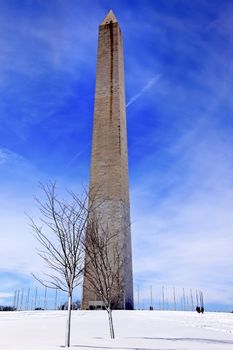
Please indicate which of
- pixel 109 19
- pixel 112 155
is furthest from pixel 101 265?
pixel 109 19

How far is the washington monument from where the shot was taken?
1102 inches

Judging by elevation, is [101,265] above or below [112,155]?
below

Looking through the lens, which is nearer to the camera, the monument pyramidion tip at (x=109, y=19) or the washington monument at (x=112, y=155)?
the washington monument at (x=112, y=155)

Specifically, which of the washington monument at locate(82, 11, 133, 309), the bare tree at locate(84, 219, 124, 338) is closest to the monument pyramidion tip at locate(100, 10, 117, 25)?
the washington monument at locate(82, 11, 133, 309)

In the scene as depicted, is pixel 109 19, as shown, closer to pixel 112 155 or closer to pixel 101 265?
pixel 112 155

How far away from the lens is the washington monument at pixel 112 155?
27984mm

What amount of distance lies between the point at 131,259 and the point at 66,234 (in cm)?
2050

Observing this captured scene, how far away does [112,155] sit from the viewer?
29.2 m

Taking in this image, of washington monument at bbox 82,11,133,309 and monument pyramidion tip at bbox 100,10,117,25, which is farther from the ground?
monument pyramidion tip at bbox 100,10,117,25

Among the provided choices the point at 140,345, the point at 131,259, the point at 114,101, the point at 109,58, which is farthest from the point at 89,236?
the point at 109,58

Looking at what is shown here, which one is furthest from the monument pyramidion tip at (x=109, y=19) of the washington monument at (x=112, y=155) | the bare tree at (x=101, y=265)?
the bare tree at (x=101, y=265)

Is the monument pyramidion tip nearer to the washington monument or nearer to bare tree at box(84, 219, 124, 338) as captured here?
the washington monument

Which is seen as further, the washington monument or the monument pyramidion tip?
the monument pyramidion tip

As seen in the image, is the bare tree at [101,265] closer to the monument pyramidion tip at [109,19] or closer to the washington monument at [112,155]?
the washington monument at [112,155]
